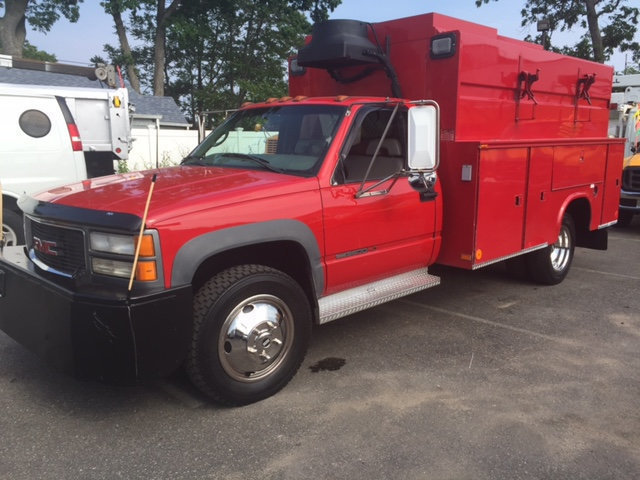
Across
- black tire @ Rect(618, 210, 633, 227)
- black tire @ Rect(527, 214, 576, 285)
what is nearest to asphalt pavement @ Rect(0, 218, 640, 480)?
black tire @ Rect(527, 214, 576, 285)

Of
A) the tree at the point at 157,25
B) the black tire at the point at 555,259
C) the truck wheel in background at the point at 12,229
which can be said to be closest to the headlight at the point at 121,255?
the truck wheel in background at the point at 12,229

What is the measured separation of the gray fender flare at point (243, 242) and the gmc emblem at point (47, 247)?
0.83 m

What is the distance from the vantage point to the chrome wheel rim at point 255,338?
11.3 ft

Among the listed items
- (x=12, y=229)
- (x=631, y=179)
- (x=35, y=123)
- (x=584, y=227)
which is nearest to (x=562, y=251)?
(x=584, y=227)

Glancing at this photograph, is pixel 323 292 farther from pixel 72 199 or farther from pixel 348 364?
pixel 72 199

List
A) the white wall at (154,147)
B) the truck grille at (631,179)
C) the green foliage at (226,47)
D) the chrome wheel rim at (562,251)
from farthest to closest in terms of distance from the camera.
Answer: the green foliage at (226,47), the white wall at (154,147), the truck grille at (631,179), the chrome wheel rim at (562,251)

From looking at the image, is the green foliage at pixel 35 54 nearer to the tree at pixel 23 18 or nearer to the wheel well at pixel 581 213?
the tree at pixel 23 18

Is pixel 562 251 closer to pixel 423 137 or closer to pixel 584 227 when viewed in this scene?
pixel 584 227

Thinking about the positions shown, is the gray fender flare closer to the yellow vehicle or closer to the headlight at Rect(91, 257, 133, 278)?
the headlight at Rect(91, 257, 133, 278)

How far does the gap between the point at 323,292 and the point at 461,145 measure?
182cm

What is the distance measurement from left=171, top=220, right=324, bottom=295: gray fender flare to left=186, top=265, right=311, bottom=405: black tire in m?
0.20

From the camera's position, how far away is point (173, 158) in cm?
1984

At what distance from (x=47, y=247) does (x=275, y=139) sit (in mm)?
1834

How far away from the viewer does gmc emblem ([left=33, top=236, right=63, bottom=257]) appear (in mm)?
3366
